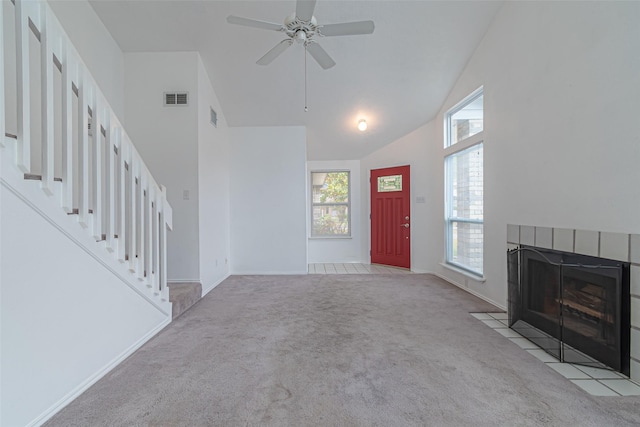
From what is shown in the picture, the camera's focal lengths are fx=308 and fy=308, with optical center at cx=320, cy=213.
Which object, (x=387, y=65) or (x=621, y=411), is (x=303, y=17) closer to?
(x=387, y=65)

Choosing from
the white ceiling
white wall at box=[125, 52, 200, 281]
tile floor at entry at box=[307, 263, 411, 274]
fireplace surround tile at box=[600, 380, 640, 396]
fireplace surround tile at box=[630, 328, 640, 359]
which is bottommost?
tile floor at entry at box=[307, 263, 411, 274]

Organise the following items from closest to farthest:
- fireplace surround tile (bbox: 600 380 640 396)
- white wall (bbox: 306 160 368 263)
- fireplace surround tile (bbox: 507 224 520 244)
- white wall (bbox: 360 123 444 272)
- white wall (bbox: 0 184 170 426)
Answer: white wall (bbox: 0 184 170 426) → fireplace surround tile (bbox: 600 380 640 396) → fireplace surround tile (bbox: 507 224 520 244) → white wall (bbox: 360 123 444 272) → white wall (bbox: 306 160 368 263)

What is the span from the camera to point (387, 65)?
160 inches

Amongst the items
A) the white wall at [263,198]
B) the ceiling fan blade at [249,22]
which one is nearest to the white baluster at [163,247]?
the ceiling fan blade at [249,22]

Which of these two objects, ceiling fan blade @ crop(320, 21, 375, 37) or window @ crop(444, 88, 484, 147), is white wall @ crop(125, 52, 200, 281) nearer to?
ceiling fan blade @ crop(320, 21, 375, 37)

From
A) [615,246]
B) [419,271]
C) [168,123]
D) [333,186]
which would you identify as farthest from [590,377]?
[333,186]

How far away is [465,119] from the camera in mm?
4277

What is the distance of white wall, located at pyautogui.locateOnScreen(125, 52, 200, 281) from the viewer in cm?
378

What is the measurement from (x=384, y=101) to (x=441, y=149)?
1154 mm

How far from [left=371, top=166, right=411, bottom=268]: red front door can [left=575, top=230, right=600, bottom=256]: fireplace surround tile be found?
3.31 m

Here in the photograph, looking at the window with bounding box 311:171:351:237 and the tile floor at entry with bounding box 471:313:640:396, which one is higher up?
the window with bounding box 311:171:351:237

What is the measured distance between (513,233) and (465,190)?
4.11ft

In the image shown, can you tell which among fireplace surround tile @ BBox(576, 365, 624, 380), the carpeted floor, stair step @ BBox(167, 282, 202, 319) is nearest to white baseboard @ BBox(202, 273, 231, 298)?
stair step @ BBox(167, 282, 202, 319)

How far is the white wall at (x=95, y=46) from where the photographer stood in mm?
3055
